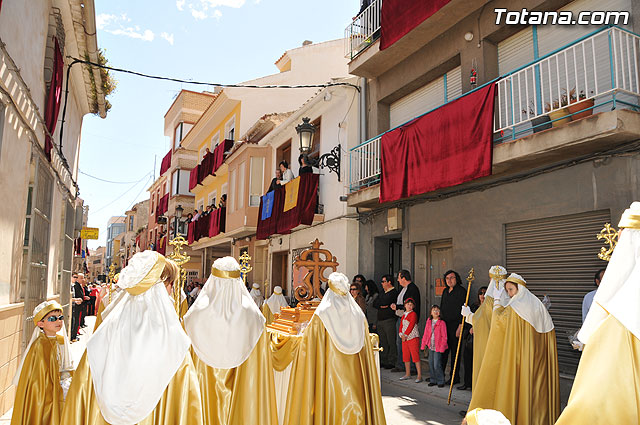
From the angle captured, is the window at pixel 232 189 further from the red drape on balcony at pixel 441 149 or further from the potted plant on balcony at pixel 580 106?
the potted plant on balcony at pixel 580 106

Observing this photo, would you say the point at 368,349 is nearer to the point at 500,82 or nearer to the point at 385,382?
the point at 385,382

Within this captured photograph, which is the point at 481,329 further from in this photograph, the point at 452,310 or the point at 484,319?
the point at 452,310

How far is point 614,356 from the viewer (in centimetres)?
280

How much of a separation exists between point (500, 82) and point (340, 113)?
20.0 feet

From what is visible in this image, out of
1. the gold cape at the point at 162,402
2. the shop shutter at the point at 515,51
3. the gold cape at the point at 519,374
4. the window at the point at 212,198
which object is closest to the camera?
the gold cape at the point at 162,402

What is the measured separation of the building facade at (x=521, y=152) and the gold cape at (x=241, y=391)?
17.4 feet

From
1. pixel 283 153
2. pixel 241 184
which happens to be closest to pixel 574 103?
pixel 283 153

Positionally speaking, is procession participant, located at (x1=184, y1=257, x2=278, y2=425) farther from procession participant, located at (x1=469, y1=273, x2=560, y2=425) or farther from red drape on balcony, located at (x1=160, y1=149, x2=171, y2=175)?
red drape on balcony, located at (x1=160, y1=149, x2=171, y2=175)


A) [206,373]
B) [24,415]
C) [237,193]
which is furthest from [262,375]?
[237,193]

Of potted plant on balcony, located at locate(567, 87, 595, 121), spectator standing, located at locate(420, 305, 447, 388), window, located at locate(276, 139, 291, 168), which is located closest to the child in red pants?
spectator standing, located at locate(420, 305, 447, 388)

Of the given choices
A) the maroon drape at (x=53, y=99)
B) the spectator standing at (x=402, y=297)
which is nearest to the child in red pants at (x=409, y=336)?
the spectator standing at (x=402, y=297)

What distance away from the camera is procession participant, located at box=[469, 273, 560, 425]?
5785mm

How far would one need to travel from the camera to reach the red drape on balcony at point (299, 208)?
14.0 m

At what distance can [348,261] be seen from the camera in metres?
13.0
